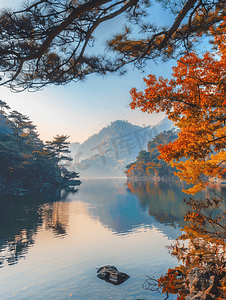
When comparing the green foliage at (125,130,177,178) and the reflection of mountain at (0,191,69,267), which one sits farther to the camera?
the green foliage at (125,130,177,178)

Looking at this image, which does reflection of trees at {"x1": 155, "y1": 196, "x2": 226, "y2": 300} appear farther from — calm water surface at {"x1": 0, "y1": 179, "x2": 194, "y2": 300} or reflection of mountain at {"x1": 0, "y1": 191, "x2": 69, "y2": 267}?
reflection of mountain at {"x1": 0, "y1": 191, "x2": 69, "y2": 267}

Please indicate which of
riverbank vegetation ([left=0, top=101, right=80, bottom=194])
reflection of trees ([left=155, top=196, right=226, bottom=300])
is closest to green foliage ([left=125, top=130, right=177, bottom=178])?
riverbank vegetation ([left=0, top=101, right=80, bottom=194])

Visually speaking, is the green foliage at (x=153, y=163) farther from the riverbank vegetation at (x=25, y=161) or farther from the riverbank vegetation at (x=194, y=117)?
the riverbank vegetation at (x=194, y=117)

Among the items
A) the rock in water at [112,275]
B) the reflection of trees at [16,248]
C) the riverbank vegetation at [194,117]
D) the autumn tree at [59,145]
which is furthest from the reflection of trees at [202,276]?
the autumn tree at [59,145]

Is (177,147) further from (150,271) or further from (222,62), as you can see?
(150,271)

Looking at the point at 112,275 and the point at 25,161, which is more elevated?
the point at 25,161

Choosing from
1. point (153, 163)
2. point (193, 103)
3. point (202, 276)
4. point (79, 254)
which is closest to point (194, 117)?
point (193, 103)

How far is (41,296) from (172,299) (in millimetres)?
3215

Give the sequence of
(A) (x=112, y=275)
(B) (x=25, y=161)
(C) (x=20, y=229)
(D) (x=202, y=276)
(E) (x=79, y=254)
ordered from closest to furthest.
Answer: (D) (x=202, y=276) < (A) (x=112, y=275) < (E) (x=79, y=254) < (C) (x=20, y=229) < (B) (x=25, y=161)

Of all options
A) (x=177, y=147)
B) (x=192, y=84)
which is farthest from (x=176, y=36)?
(x=177, y=147)

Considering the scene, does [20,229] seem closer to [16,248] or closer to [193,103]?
[16,248]

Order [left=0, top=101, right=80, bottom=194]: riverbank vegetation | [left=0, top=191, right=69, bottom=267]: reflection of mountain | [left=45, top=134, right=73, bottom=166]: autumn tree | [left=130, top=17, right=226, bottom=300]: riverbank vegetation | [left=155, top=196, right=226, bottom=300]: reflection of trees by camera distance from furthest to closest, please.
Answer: [left=45, top=134, right=73, bottom=166]: autumn tree < [left=0, top=101, right=80, bottom=194]: riverbank vegetation < [left=0, top=191, right=69, bottom=267]: reflection of mountain < [left=130, top=17, right=226, bottom=300]: riverbank vegetation < [left=155, top=196, right=226, bottom=300]: reflection of trees

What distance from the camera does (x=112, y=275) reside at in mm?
5527

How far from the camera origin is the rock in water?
17.6 ft
